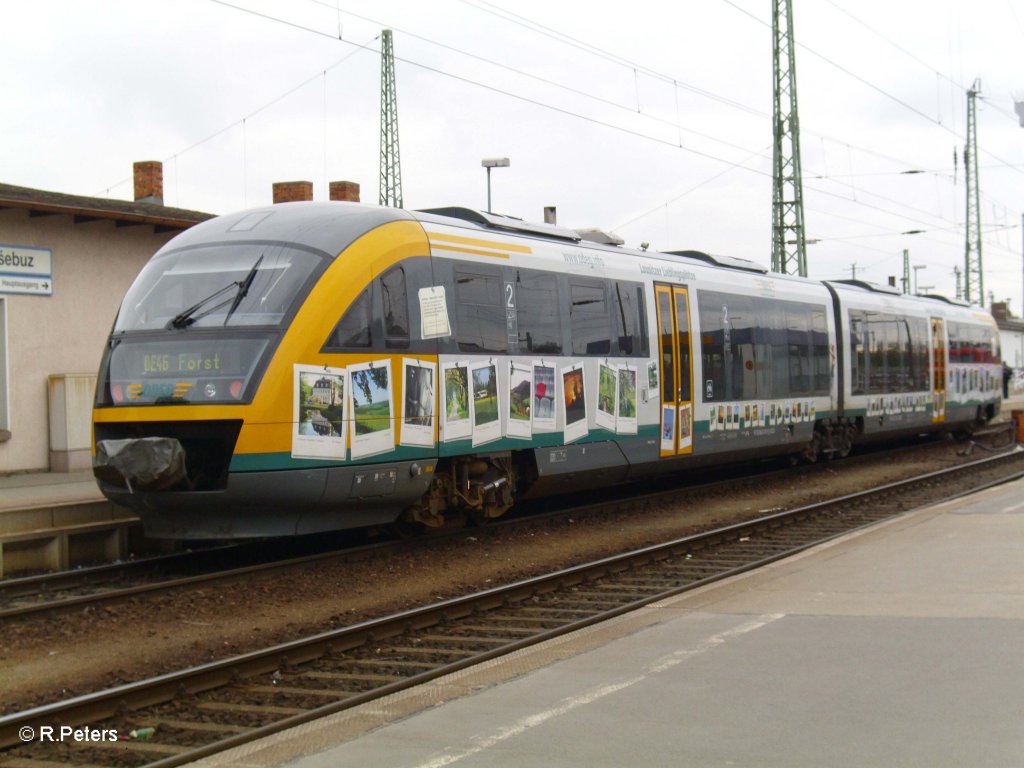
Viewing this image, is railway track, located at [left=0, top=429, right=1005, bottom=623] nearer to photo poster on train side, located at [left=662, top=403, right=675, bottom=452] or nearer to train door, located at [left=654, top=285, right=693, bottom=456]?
photo poster on train side, located at [left=662, top=403, right=675, bottom=452]

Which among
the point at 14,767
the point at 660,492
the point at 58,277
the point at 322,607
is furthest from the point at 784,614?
the point at 58,277

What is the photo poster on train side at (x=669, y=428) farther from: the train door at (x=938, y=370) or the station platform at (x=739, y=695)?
the train door at (x=938, y=370)

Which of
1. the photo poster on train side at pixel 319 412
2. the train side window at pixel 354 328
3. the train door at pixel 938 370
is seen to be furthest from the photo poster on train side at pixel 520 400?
the train door at pixel 938 370

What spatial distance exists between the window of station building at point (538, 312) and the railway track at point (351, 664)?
265 centimetres

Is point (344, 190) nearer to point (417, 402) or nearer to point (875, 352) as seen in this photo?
point (875, 352)

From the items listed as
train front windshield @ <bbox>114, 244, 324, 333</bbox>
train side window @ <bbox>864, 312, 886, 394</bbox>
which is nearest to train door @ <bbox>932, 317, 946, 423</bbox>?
train side window @ <bbox>864, 312, 886, 394</bbox>

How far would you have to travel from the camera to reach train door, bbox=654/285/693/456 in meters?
15.7

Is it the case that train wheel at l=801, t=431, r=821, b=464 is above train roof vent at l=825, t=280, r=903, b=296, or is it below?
below

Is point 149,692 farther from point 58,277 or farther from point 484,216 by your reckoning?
point 58,277

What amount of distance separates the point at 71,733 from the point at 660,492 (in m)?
12.4

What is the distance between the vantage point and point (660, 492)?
1770 centimetres

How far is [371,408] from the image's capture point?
10945 millimetres

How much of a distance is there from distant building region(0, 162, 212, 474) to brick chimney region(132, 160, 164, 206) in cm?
904

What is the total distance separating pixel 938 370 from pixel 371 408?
734 inches
